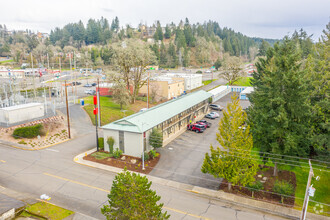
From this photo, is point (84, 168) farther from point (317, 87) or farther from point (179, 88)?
point (179, 88)

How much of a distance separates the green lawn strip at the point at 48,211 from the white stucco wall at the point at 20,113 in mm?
23462

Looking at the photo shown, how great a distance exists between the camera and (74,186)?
81.7 feet

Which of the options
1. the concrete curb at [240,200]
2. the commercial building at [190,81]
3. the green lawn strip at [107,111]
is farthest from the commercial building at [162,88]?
the concrete curb at [240,200]

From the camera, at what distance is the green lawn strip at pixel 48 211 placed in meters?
20.1

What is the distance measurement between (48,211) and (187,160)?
16822mm

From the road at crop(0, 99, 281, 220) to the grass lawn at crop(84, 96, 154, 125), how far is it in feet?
43.2

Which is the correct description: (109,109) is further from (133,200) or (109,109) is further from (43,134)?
(133,200)

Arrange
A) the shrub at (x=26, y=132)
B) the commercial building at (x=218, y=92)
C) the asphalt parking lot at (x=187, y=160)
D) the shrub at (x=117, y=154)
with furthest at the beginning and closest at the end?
the commercial building at (x=218, y=92), the shrub at (x=26, y=132), the shrub at (x=117, y=154), the asphalt parking lot at (x=187, y=160)

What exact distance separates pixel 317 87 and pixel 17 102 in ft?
171

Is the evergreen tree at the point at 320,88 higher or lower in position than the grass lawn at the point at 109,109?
higher

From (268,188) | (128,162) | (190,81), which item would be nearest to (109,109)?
(128,162)

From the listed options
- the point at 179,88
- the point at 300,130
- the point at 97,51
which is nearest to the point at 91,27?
the point at 97,51

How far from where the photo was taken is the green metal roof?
31538mm

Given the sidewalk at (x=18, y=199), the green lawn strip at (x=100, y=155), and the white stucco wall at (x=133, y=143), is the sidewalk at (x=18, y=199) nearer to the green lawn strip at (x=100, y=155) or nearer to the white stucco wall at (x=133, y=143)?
the green lawn strip at (x=100, y=155)
